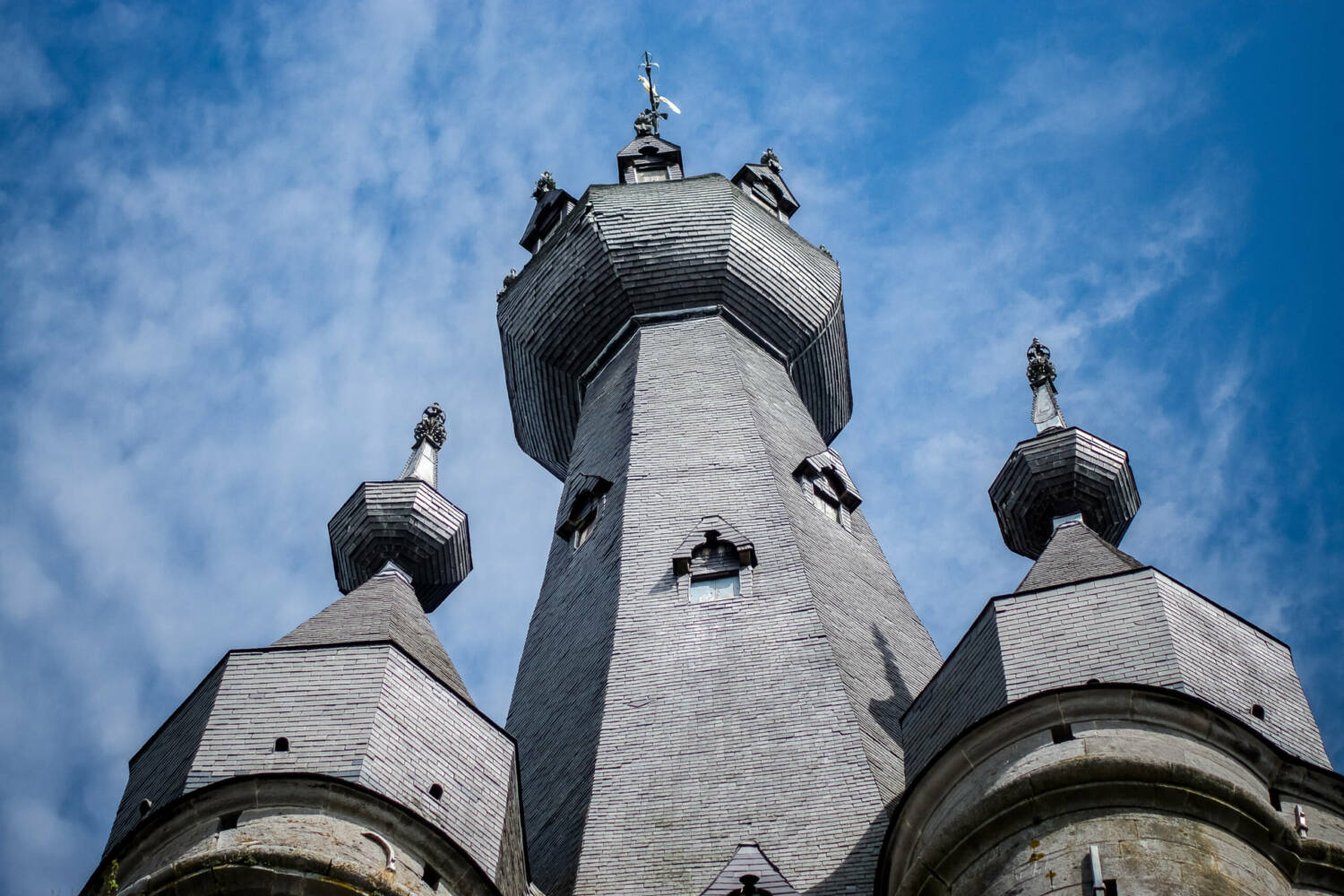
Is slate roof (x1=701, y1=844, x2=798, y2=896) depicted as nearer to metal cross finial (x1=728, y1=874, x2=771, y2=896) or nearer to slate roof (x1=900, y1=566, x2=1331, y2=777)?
metal cross finial (x1=728, y1=874, x2=771, y2=896)

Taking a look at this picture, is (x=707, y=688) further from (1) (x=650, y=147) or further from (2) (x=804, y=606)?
(1) (x=650, y=147)

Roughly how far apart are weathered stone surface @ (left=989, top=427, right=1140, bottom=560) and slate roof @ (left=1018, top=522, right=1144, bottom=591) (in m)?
2.17

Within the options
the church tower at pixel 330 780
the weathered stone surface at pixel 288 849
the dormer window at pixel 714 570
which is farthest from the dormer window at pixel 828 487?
the weathered stone surface at pixel 288 849

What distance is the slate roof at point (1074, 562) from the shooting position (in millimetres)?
22172

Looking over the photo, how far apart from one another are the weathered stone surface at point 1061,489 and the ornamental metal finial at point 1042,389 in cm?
107

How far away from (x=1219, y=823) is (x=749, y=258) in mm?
22758

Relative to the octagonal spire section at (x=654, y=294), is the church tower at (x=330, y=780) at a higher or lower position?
lower

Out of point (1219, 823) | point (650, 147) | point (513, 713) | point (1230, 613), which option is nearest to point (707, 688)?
point (513, 713)

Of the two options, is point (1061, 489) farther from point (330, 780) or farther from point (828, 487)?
point (330, 780)

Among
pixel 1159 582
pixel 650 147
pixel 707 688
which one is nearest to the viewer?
pixel 1159 582

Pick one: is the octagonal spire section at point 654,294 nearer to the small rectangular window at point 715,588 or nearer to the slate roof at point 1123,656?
the small rectangular window at point 715,588

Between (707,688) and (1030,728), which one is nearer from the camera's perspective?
(1030,728)

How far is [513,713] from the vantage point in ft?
88.9

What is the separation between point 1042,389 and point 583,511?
6427mm
